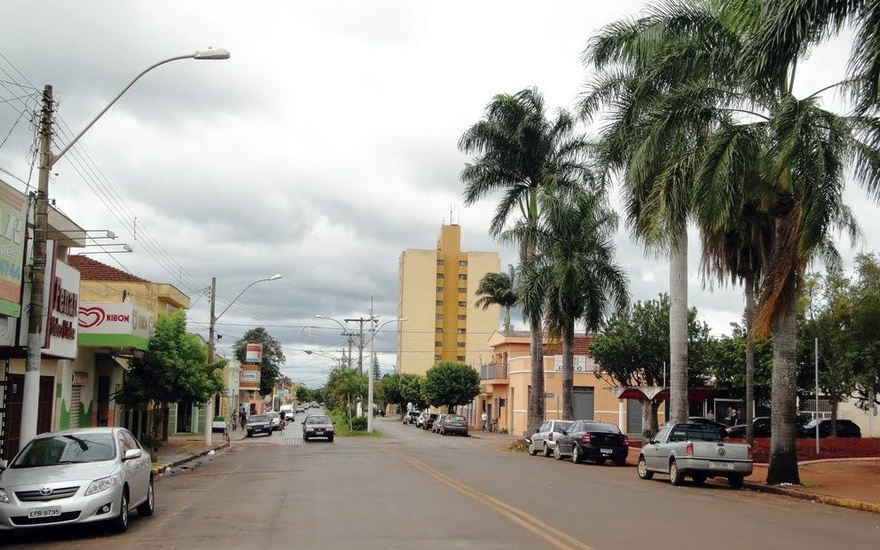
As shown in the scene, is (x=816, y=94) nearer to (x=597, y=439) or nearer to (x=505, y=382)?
(x=597, y=439)

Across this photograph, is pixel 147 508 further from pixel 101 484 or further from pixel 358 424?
pixel 358 424

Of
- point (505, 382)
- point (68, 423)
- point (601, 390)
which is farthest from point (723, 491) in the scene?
point (505, 382)

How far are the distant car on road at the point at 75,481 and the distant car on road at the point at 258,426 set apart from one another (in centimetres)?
5045

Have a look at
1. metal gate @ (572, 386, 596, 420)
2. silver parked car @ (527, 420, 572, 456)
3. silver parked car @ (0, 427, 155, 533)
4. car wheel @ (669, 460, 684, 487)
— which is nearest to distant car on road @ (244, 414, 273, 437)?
metal gate @ (572, 386, 596, 420)

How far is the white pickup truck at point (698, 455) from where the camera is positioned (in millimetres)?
22031

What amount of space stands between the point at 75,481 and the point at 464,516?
6053 mm

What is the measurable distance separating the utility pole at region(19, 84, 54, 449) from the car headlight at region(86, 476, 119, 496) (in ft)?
14.5

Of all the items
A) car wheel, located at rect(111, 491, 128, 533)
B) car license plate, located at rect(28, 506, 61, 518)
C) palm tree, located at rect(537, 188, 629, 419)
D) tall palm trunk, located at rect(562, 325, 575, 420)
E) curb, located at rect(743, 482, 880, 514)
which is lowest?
curb, located at rect(743, 482, 880, 514)

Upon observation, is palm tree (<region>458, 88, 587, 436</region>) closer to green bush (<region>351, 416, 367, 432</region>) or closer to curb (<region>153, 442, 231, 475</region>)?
curb (<region>153, 442, 231, 475</region>)

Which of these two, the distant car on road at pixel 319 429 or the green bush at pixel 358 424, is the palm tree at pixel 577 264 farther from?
the green bush at pixel 358 424

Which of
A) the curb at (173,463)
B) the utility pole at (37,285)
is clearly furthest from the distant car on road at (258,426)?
the utility pole at (37,285)

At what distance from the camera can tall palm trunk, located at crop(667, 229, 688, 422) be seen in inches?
1164

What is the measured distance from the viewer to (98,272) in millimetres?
47188

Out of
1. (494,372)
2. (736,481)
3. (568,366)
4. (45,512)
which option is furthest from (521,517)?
(494,372)
